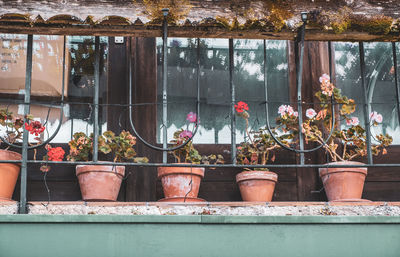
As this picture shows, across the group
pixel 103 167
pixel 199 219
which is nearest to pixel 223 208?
pixel 199 219

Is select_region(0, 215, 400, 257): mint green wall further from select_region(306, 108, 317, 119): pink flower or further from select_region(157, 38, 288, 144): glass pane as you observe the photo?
select_region(157, 38, 288, 144): glass pane

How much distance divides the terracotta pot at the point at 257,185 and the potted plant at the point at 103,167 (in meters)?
0.68

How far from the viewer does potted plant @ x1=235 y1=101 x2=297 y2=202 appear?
4.13 meters

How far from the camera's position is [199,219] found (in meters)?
3.41

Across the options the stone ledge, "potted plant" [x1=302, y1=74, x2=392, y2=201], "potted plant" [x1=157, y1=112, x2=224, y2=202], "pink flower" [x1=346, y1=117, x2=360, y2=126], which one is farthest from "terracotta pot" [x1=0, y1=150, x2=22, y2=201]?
"pink flower" [x1=346, y1=117, x2=360, y2=126]

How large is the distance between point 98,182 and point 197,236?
2.94ft

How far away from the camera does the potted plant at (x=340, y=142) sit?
4102 millimetres

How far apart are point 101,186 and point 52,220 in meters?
0.67

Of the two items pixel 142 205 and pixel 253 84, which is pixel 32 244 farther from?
pixel 253 84

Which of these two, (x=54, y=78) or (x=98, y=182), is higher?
(x=54, y=78)

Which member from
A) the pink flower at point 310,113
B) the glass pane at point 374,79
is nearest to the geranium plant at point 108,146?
the pink flower at point 310,113

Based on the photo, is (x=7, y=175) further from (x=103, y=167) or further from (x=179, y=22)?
(x=179, y=22)

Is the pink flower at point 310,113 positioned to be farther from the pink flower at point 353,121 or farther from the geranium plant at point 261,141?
the pink flower at point 353,121

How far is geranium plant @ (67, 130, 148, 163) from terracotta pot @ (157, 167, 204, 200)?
0.69 ft
